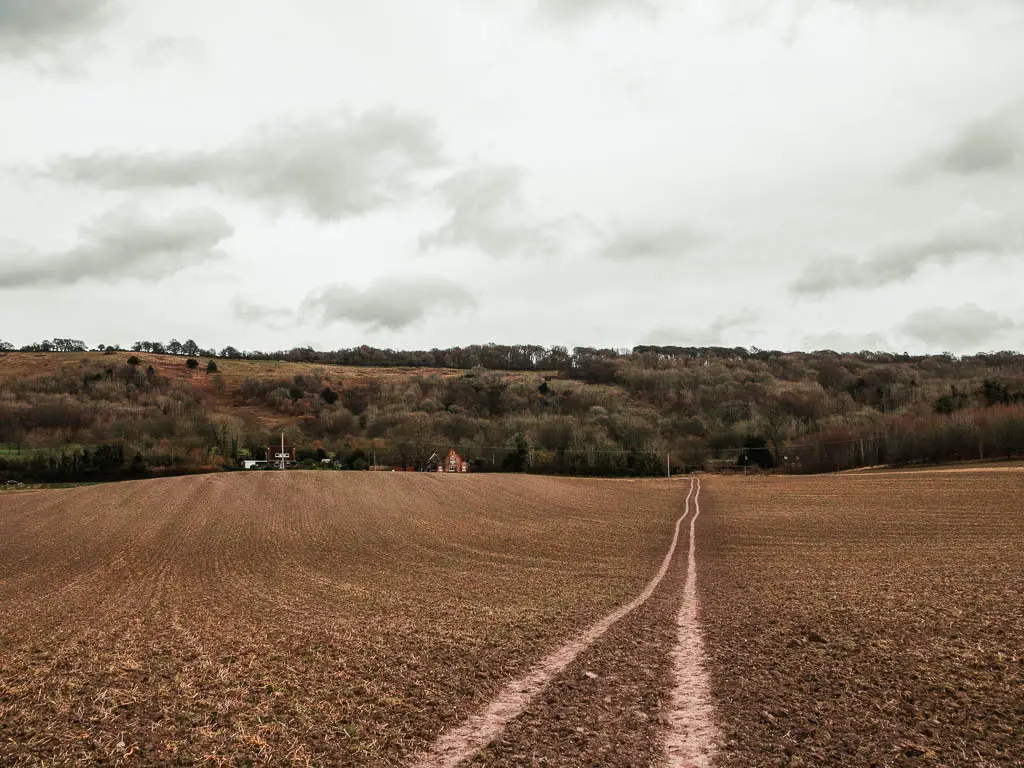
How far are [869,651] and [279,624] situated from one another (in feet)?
38.3

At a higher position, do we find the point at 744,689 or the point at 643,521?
the point at 744,689

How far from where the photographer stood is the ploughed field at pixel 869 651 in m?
7.56

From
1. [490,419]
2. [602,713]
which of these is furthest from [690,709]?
[490,419]

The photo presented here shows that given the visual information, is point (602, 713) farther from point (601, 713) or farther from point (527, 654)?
point (527, 654)

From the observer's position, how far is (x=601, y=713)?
339 inches

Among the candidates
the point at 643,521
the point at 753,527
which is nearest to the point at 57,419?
the point at 643,521

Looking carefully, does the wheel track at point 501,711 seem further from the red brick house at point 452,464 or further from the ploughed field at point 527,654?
the red brick house at point 452,464

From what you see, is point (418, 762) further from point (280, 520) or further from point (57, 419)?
point (57, 419)

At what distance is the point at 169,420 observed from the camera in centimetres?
11075

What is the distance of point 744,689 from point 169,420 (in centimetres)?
11788

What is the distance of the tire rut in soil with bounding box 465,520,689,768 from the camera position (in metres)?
7.45

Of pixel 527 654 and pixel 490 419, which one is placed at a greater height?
pixel 490 419

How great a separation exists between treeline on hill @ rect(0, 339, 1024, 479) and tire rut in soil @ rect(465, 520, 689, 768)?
91.8 meters

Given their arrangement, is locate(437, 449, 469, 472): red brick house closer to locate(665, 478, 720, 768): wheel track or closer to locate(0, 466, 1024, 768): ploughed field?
locate(0, 466, 1024, 768): ploughed field
